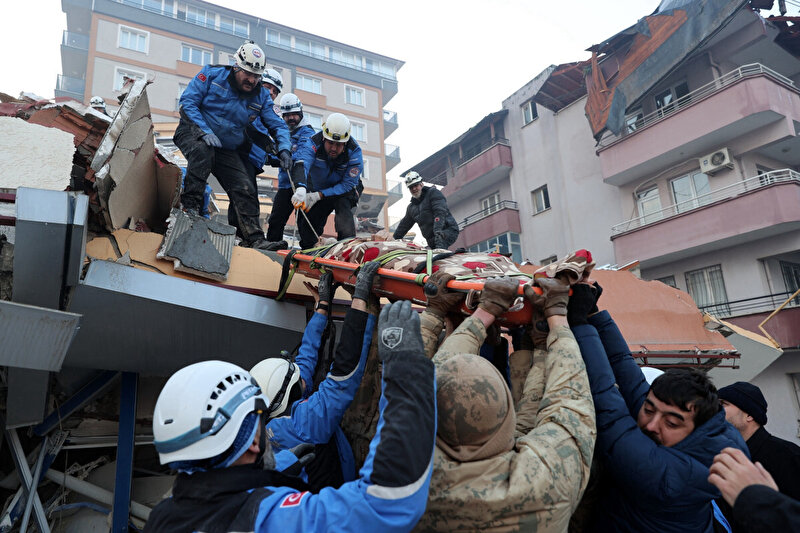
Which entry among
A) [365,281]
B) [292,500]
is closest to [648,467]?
[292,500]

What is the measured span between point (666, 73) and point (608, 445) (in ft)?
47.5

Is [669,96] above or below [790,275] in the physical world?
above

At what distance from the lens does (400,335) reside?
126 centimetres

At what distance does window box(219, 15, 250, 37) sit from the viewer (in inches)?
986

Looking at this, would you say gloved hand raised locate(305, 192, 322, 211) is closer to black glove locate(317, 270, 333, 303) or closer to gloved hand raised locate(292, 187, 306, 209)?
gloved hand raised locate(292, 187, 306, 209)

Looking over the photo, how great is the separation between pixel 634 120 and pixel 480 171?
243 inches

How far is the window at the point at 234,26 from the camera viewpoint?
25052 mm

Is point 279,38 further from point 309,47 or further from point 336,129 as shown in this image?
point 336,129

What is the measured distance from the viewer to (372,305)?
2412 millimetres

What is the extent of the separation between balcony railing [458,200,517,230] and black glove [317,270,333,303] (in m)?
16.0

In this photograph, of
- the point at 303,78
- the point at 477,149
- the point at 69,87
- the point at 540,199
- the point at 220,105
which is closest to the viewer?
the point at 220,105

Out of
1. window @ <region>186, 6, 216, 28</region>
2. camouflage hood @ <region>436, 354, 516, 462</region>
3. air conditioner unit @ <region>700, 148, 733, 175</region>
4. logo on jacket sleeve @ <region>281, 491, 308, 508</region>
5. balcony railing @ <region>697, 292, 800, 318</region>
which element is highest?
window @ <region>186, 6, 216, 28</region>

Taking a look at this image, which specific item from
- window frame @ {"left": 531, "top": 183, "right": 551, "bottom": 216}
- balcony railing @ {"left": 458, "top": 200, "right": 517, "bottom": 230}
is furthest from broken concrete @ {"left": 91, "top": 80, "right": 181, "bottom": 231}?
balcony railing @ {"left": 458, "top": 200, "right": 517, "bottom": 230}

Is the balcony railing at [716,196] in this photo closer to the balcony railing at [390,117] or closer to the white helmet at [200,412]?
the white helmet at [200,412]
